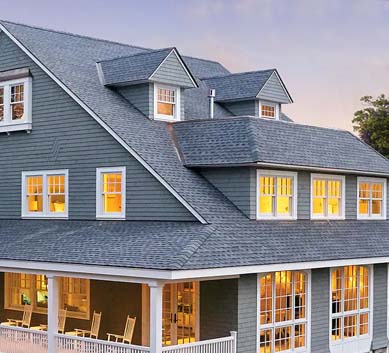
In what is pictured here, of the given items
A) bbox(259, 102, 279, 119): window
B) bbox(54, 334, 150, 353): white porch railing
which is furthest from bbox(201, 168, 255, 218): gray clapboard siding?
bbox(259, 102, 279, 119): window

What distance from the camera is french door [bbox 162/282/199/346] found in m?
21.0

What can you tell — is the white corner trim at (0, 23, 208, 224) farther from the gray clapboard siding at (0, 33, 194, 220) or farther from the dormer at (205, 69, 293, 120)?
the dormer at (205, 69, 293, 120)

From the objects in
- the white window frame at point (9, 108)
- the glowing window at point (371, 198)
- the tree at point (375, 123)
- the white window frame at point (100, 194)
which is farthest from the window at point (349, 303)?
the tree at point (375, 123)

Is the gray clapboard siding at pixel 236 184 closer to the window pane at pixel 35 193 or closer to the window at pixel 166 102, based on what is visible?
the window at pixel 166 102

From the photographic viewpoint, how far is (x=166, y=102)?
24.1m

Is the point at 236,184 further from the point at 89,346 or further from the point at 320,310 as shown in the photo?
the point at 89,346

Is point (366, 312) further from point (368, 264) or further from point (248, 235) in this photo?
point (248, 235)

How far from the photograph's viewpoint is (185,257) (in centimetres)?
1780

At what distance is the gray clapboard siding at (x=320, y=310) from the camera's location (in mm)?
21531

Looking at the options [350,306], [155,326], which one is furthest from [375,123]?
[155,326]

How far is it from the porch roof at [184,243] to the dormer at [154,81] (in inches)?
149

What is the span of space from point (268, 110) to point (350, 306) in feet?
27.4

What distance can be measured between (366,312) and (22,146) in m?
10.6

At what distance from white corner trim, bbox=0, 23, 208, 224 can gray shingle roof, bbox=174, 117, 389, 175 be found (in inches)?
56.3
